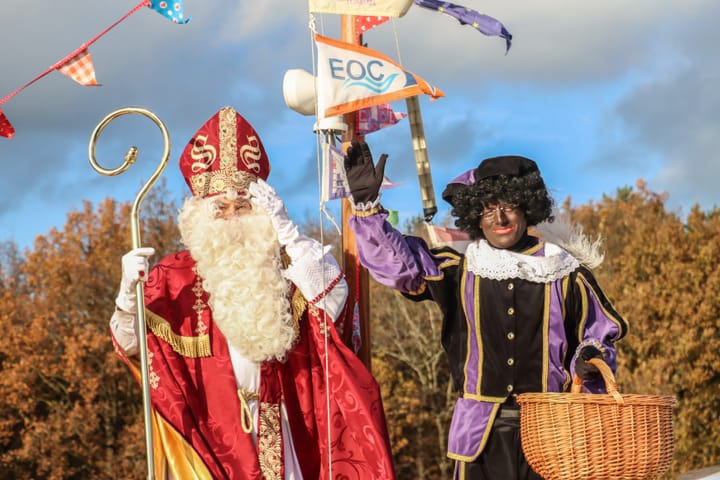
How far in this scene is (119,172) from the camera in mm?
4543

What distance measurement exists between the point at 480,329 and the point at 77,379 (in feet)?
39.6

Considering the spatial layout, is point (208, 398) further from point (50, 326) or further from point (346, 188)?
point (50, 326)

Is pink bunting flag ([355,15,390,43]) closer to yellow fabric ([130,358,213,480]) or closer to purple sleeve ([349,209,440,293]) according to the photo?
purple sleeve ([349,209,440,293])

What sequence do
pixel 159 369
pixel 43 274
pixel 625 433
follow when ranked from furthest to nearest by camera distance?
pixel 43 274, pixel 159 369, pixel 625 433

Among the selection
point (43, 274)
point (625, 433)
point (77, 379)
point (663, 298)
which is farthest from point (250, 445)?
point (43, 274)

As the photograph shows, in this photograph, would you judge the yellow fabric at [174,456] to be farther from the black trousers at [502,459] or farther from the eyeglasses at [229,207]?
the black trousers at [502,459]

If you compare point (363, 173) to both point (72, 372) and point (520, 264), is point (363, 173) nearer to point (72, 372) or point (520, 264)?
point (520, 264)

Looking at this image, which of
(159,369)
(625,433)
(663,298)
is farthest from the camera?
(663,298)

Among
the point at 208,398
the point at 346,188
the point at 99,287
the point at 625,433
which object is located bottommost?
the point at 625,433

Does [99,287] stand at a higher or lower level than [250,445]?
higher

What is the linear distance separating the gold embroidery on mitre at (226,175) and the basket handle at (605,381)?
70.4 inches

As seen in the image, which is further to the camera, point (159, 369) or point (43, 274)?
point (43, 274)

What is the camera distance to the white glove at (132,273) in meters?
4.44

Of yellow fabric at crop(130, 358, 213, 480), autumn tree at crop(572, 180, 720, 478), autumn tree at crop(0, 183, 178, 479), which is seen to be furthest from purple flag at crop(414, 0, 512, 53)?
autumn tree at crop(0, 183, 178, 479)
